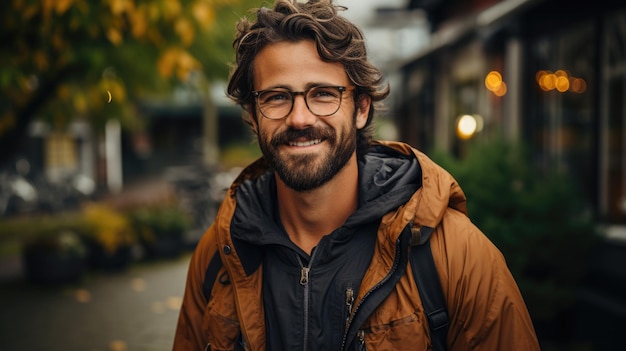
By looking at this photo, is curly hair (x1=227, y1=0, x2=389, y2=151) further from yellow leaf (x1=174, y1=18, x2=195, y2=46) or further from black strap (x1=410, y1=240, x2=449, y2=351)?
yellow leaf (x1=174, y1=18, x2=195, y2=46)

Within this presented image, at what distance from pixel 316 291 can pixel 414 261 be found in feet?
1.08

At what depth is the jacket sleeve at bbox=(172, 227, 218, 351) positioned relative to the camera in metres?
2.27

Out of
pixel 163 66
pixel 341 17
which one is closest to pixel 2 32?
pixel 163 66

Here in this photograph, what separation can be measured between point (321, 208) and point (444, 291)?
0.52 metres

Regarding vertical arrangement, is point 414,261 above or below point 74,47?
below

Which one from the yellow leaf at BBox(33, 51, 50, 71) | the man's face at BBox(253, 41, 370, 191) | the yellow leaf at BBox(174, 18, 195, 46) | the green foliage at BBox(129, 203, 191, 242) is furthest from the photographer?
the green foliage at BBox(129, 203, 191, 242)

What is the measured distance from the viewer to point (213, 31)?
7.65m

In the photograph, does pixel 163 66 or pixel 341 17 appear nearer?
pixel 341 17

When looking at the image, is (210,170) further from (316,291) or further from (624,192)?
(316,291)

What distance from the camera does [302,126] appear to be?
80.7 inches

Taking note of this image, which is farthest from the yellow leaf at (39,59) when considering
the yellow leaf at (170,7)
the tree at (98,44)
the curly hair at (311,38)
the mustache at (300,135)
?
the mustache at (300,135)

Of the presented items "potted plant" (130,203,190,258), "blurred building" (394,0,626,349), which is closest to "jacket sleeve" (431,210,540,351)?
"blurred building" (394,0,626,349)

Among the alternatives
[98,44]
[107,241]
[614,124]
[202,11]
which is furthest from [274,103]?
[107,241]

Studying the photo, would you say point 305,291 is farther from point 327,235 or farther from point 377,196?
point 377,196
